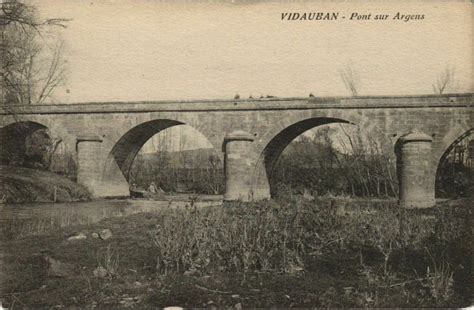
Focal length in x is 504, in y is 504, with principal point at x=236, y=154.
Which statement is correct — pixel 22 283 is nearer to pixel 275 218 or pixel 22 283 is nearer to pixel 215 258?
pixel 215 258

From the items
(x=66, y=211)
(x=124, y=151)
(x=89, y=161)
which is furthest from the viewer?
(x=124, y=151)

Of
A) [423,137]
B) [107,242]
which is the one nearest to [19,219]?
[107,242]

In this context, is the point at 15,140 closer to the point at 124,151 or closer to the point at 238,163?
the point at 124,151

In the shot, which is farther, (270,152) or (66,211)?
(270,152)

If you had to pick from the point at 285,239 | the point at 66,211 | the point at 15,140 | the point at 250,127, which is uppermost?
the point at 250,127

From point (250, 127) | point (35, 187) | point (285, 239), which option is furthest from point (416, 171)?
point (35, 187)

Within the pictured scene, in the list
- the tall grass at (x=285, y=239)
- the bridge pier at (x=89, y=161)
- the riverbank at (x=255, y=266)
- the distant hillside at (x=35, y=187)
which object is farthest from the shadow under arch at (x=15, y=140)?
the tall grass at (x=285, y=239)

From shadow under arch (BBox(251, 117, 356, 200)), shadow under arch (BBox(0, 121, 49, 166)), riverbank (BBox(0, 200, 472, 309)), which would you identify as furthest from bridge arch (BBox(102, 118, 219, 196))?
riverbank (BBox(0, 200, 472, 309))

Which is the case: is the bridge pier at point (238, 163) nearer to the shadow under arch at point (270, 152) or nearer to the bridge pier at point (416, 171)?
the shadow under arch at point (270, 152)
